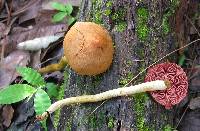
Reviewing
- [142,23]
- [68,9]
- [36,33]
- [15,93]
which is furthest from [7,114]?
[142,23]

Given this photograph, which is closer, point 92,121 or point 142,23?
point 92,121

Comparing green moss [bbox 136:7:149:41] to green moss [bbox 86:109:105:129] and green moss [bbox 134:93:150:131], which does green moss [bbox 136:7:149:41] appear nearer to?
green moss [bbox 134:93:150:131]

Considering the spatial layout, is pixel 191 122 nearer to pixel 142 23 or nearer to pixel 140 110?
pixel 140 110

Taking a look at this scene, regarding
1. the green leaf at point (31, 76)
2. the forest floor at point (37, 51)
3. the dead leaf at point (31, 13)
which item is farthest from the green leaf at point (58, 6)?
the green leaf at point (31, 76)

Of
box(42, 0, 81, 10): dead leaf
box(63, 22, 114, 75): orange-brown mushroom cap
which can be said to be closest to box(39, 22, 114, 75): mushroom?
box(63, 22, 114, 75): orange-brown mushroom cap

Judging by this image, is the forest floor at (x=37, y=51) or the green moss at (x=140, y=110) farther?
the forest floor at (x=37, y=51)

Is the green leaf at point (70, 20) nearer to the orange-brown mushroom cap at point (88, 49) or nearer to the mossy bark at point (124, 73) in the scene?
the mossy bark at point (124, 73)
